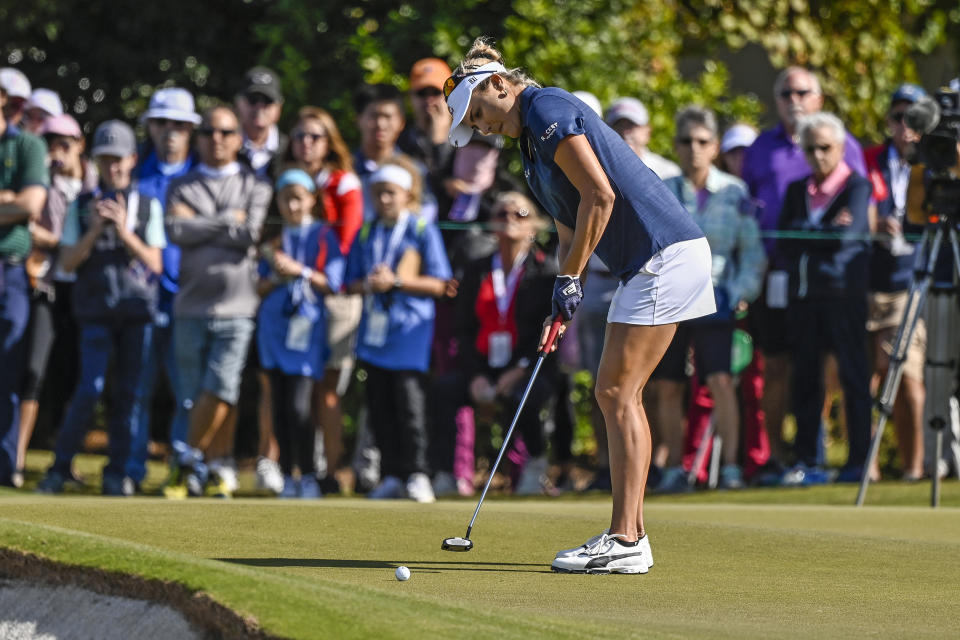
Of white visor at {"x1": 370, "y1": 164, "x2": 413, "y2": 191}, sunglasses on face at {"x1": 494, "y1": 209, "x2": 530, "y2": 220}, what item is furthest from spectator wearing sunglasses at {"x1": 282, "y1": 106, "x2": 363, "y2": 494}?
sunglasses on face at {"x1": 494, "y1": 209, "x2": 530, "y2": 220}

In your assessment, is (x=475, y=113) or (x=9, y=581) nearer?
(x=9, y=581)

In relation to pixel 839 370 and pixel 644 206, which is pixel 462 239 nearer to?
pixel 839 370

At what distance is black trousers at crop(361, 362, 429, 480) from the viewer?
1030 cm

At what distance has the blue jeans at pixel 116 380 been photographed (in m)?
10.5

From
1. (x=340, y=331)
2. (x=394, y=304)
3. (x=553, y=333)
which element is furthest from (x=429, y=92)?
(x=553, y=333)

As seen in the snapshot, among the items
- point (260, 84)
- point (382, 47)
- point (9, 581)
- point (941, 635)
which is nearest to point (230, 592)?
point (9, 581)

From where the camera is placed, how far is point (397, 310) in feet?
34.1

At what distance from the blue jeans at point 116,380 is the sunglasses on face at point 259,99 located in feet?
6.07

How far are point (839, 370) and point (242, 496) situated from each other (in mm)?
3905

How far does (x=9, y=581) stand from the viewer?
5.49 meters

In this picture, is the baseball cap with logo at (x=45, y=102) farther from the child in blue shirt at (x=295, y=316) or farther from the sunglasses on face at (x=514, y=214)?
the sunglasses on face at (x=514, y=214)

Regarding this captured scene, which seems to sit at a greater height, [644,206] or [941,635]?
[644,206]

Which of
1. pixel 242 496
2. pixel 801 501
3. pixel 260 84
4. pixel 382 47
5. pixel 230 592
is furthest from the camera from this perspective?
pixel 382 47

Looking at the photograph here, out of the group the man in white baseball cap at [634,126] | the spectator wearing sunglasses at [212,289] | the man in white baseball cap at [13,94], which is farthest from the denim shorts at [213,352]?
the man in white baseball cap at [634,126]
